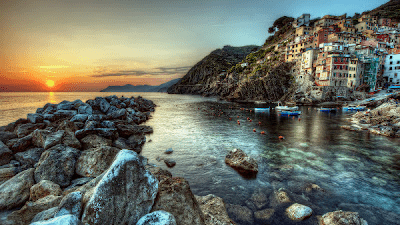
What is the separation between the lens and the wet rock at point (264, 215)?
37.1 ft

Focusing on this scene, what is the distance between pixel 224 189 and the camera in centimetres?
1494

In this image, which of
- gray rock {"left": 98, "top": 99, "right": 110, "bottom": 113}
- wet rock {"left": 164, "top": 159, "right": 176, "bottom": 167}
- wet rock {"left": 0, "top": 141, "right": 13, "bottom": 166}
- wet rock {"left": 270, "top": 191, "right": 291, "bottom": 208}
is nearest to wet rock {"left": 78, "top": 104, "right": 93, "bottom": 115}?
gray rock {"left": 98, "top": 99, "right": 110, "bottom": 113}

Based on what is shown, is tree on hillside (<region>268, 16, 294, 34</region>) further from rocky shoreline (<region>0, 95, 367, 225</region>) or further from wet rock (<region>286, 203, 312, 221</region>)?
wet rock (<region>286, 203, 312, 221</region>)

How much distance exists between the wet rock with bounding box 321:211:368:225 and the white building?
111 m

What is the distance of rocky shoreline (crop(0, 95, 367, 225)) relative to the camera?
5605 millimetres

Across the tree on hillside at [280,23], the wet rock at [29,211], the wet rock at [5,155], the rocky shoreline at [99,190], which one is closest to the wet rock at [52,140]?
the rocky shoreline at [99,190]

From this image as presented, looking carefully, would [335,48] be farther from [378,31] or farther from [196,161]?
[196,161]

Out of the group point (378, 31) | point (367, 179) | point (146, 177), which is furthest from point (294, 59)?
point (146, 177)

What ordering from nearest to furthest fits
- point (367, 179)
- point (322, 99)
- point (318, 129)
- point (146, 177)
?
1. point (146, 177)
2. point (367, 179)
3. point (318, 129)
4. point (322, 99)

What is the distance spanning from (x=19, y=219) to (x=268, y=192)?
1430 centimetres

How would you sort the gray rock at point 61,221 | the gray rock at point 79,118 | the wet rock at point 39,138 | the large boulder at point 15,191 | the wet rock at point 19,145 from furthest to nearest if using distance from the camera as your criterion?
1. the gray rock at point 79,118
2. the wet rock at point 39,138
3. the wet rock at point 19,145
4. the large boulder at point 15,191
5. the gray rock at point 61,221

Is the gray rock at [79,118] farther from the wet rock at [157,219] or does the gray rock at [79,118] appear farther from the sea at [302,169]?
the wet rock at [157,219]

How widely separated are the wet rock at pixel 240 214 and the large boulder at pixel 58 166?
10.7 m

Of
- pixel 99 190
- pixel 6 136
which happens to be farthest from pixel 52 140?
pixel 99 190
